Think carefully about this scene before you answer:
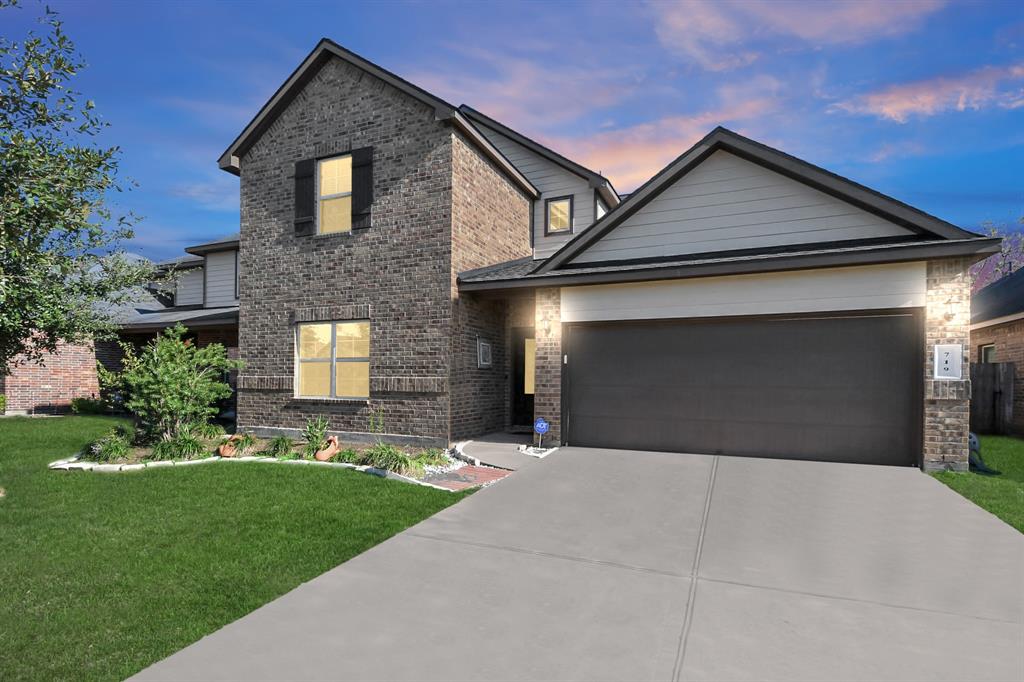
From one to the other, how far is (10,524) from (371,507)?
13.3 ft

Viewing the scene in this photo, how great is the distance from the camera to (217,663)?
321cm

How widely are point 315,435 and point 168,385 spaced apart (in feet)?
9.70

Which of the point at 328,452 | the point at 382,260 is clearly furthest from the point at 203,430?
the point at 382,260

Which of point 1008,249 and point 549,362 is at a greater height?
point 1008,249

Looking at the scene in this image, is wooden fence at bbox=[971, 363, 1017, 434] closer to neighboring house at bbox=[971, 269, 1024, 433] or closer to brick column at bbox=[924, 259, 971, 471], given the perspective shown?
neighboring house at bbox=[971, 269, 1024, 433]

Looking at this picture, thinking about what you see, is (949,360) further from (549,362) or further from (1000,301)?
(1000,301)

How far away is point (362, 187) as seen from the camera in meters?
11.5

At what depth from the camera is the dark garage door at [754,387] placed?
8320 millimetres

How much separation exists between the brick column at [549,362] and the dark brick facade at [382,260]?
1684 millimetres

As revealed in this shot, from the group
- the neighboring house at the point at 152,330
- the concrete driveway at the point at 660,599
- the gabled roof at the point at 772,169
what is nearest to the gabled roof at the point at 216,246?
the neighboring house at the point at 152,330

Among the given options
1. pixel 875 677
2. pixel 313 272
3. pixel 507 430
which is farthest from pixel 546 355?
pixel 875 677

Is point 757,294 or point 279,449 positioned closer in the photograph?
point 757,294

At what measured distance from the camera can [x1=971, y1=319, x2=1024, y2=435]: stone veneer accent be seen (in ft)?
42.4

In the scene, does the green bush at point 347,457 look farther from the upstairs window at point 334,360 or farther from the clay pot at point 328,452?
the upstairs window at point 334,360
